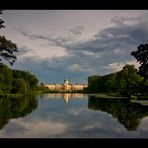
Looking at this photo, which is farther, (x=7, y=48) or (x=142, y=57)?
(x=142, y=57)

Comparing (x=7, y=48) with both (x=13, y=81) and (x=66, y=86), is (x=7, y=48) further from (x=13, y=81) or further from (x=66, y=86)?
(x=66, y=86)

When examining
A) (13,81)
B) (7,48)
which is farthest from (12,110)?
(13,81)

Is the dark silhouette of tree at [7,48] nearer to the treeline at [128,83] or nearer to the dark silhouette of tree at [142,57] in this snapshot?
the dark silhouette of tree at [142,57]

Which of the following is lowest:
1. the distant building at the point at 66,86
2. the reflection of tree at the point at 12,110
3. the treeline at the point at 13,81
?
the reflection of tree at the point at 12,110

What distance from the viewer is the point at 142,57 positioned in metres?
33.8

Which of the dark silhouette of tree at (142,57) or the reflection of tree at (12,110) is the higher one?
the dark silhouette of tree at (142,57)

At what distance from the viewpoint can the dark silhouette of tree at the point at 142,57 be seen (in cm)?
3281

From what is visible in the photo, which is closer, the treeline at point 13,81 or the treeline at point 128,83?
the treeline at point 128,83

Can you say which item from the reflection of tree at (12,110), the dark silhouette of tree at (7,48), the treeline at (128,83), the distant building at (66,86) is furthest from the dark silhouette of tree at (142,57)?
the distant building at (66,86)

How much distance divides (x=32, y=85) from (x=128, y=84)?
68.6ft

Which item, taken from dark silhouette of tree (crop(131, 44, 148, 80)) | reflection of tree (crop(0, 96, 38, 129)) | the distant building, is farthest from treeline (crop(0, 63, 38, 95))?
the distant building

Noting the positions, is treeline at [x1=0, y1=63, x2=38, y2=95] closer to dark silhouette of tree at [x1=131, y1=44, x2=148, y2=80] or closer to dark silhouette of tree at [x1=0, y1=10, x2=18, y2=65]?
dark silhouette of tree at [x1=131, y1=44, x2=148, y2=80]
